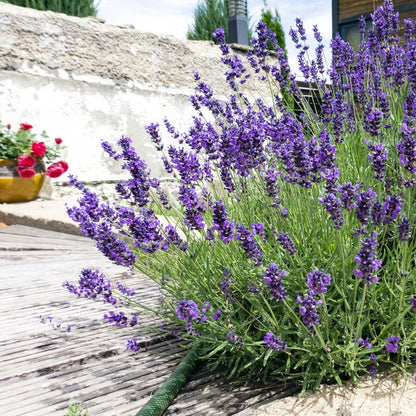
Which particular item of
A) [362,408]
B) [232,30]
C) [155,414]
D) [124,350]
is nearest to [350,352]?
[362,408]

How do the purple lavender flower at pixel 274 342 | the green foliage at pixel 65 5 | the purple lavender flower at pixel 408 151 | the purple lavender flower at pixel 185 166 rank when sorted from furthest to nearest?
the green foliage at pixel 65 5 < the purple lavender flower at pixel 185 166 < the purple lavender flower at pixel 274 342 < the purple lavender flower at pixel 408 151

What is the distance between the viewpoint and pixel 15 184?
18.2 feet

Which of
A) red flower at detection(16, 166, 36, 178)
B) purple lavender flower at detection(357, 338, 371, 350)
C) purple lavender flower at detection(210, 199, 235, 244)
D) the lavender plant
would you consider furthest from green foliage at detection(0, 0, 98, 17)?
purple lavender flower at detection(357, 338, 371, 350)

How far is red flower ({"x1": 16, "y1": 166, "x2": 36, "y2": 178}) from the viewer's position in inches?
216

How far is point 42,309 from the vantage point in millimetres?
2531

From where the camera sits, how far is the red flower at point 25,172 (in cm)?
548

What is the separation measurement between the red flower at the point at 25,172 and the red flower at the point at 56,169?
0.19 metres

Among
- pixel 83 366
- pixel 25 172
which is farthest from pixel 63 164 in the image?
pixel 83 366

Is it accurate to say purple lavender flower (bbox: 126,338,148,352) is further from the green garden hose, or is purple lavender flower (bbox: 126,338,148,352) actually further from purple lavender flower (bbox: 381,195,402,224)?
purple lavender flower (bbox: 381,195,402,224)

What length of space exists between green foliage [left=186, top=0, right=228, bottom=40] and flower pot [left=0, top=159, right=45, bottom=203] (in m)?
9.79

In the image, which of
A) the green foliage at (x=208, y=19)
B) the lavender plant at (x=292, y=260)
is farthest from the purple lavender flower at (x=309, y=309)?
the green foliage at (x=208, y=19)

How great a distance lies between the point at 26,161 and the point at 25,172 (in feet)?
0.47

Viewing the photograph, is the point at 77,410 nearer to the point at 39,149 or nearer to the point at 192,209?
the point at 192,209

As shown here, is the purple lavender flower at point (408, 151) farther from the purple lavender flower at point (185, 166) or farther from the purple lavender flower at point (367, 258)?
the purple lavender flower at point (185, 166)
